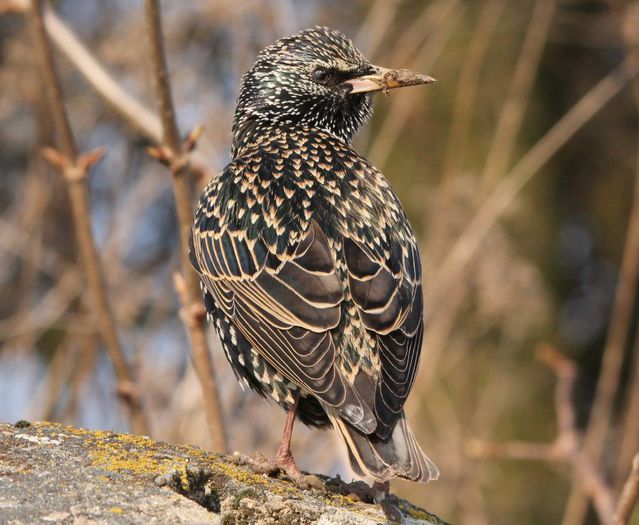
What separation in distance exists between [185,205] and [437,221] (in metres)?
2.14

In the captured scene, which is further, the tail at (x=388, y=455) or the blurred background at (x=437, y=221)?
the blurred background at (x=437, y=221)

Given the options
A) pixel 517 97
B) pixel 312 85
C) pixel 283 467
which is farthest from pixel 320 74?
pixel 283 467

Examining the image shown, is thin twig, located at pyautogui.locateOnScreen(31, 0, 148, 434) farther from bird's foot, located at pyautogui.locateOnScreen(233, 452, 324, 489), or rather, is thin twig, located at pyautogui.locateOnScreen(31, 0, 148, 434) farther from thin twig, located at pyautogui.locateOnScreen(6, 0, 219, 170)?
bird's foot, located at pyautogui.locateOnScreen(233, 452, 324, 489)

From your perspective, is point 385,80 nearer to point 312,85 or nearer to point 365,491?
point 312,85

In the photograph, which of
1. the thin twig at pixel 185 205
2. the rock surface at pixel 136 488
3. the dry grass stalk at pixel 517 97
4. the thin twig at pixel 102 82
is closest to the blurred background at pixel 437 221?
the dry grass stalk at pixel 517 97

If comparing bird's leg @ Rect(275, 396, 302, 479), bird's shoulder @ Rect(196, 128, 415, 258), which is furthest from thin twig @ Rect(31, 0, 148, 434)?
bird's leg @ Rect(275, 396, 302, 479)

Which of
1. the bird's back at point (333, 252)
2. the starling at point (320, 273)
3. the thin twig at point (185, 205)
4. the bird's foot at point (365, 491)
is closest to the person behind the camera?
the bird's foot at point (365, 491)

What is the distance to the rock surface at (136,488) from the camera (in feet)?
8.18

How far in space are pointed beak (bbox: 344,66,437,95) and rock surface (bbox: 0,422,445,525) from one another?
163cm

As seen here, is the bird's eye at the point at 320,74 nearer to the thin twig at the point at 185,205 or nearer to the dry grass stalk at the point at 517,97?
the thin twig at the point at 185,205

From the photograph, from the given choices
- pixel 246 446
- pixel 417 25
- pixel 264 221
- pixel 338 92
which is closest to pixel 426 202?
pixel 417 25

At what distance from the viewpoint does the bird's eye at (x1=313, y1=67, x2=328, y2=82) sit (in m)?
4.49

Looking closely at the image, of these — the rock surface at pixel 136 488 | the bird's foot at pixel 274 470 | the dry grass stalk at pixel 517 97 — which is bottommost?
the rock surface at pixel 136 488

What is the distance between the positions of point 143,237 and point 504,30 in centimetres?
274
